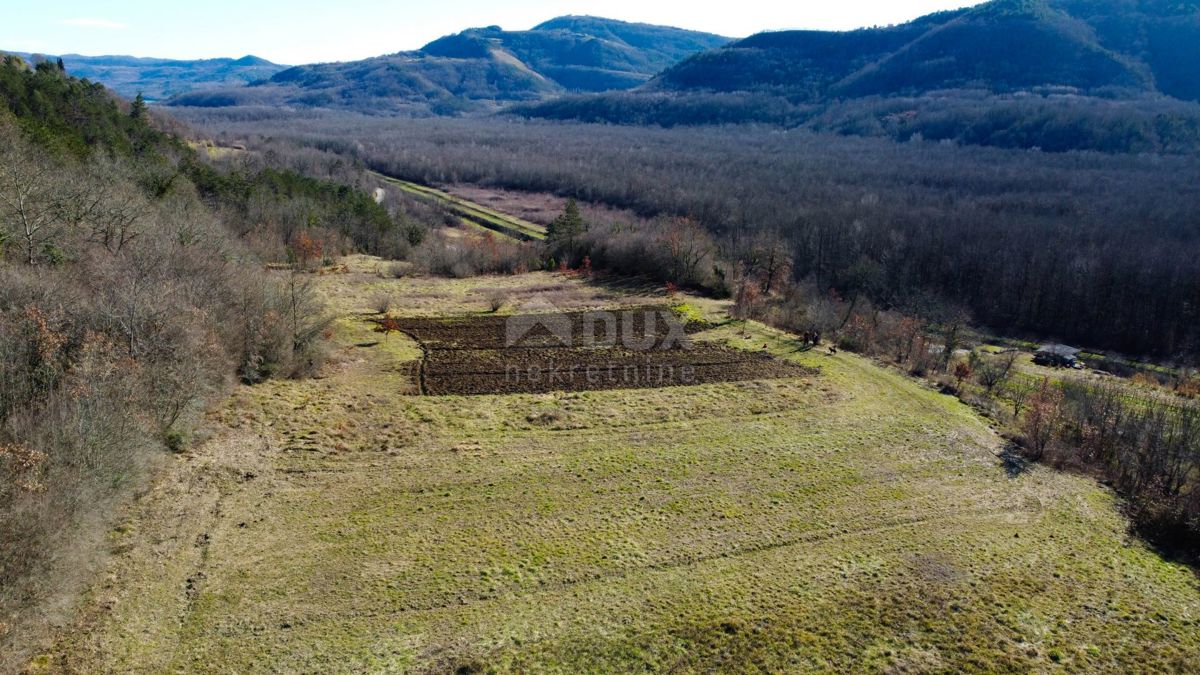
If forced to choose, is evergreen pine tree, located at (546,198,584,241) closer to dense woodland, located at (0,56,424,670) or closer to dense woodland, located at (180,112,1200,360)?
dense woodland, located at (180,112,1200,360)

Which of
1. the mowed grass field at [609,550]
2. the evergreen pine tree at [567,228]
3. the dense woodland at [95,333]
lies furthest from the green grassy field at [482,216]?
the mowed grass field at [609,550]

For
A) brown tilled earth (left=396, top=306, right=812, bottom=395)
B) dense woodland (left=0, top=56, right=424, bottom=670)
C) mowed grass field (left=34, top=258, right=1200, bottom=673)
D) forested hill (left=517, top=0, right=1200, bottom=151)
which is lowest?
mowed grass field (left=34, top=258, right=1200, bottom=673)

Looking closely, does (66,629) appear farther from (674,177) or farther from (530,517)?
(674,177)

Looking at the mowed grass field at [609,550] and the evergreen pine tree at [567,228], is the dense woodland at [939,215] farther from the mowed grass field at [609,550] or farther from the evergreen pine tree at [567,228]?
the mowed grass field at [609,550]

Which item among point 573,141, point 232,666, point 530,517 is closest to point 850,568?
point 530,517

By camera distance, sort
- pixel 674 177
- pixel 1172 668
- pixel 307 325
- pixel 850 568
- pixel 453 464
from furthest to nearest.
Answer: pixel 674 177, pixel 307 325, pixel 453 464, pixel 850 568, pixel 1172 668

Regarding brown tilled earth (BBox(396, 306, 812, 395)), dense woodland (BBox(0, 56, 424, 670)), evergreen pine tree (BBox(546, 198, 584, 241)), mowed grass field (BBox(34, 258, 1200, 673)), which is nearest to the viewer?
dense woodland (BBox(0, 56, 424, 670))

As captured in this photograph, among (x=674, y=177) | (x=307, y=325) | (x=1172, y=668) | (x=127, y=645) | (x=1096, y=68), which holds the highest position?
(x=1096, y=68)

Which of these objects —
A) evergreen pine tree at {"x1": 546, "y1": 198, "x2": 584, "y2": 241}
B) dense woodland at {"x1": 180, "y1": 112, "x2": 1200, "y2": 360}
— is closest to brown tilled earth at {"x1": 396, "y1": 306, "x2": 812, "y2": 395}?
dense woodland at {"x1": 180, "y1": 112, "x2": 1200, "y2": 360}
